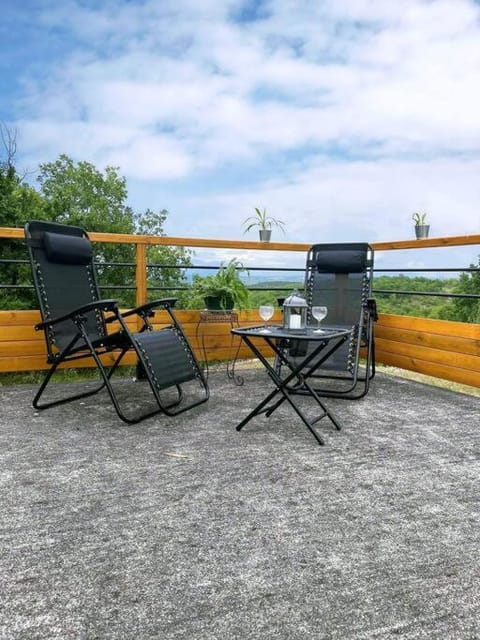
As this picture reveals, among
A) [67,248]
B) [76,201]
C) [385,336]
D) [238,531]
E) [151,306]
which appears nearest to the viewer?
[238,531]

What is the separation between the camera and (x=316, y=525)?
1613 millimetres

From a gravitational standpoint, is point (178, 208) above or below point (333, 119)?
below

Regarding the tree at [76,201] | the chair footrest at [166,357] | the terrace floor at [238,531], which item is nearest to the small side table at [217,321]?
the chair footrest at [166,357]

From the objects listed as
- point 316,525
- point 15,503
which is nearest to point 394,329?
point 316,525

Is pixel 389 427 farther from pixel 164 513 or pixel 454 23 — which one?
pixel 454 23

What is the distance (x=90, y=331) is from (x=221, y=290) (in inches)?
42.9

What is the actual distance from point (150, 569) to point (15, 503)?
67 centimetres

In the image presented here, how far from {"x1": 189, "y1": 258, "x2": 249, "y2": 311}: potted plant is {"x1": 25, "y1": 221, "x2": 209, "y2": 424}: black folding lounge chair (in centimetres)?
72

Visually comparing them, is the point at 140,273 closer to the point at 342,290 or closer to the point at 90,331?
the point at 90,331

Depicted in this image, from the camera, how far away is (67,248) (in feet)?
10.8

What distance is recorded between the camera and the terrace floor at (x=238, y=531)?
3.90 feet

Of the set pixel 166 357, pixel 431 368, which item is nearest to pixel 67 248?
pixel 166 357

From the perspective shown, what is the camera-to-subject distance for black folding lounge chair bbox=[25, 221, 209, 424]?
272 centimetres

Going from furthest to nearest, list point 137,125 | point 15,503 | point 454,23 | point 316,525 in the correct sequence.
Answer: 1. point 137,125
2. point 454,23
3. point 15,503
4. point 316,525
